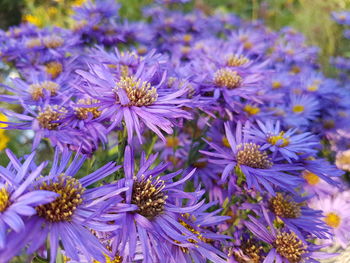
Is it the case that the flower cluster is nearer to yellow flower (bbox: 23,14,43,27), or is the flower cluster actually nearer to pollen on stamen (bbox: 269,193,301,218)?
pollen on stamen (bbox: 269,193,301,218)

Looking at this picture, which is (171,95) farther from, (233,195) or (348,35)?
(348,35)

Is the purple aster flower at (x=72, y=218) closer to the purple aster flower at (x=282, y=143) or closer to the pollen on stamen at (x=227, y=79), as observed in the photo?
the purple aster flower at (x=282, y=143)

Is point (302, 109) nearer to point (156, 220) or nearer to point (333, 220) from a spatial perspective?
point (333, 220)

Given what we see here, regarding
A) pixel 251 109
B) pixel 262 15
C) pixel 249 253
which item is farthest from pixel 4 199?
pixel 262 15

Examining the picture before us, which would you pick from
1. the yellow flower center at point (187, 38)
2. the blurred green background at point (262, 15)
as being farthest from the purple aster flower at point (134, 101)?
the blurred green background at point (262, 15)

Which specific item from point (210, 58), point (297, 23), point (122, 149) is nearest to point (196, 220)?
point (122, 149)

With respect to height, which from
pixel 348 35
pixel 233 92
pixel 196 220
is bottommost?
pixel 348 35
